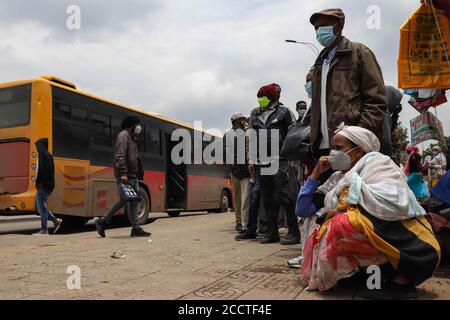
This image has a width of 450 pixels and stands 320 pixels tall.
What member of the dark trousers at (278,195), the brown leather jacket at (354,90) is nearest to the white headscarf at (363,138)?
the brown leather jacket at (354,90)

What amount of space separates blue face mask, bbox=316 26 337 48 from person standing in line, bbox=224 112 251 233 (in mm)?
3434

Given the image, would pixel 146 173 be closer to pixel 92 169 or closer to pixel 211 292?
pixel 92 169

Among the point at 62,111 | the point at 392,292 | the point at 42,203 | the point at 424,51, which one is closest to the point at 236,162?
the point at 424,51

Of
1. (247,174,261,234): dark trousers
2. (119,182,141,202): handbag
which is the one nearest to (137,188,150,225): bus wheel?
(119,182,141,202): handbag

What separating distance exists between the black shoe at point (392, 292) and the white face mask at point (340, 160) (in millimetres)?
803

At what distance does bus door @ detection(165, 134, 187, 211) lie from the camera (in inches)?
528

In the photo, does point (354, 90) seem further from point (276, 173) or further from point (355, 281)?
point (276, 173)

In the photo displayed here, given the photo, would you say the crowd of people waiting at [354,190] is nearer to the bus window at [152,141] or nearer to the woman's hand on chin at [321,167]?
the woman's hand on chin at [321,167]

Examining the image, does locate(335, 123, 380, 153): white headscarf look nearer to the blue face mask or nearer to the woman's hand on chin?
the woman's hand on chin

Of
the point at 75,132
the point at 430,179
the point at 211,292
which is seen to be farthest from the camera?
the point at 430,179

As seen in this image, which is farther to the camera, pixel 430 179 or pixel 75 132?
pixel 430 179

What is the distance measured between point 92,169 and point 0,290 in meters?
6.80
